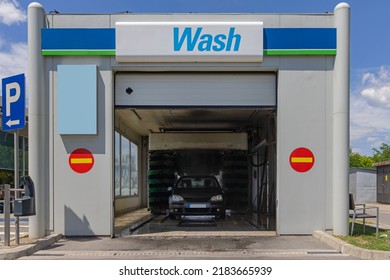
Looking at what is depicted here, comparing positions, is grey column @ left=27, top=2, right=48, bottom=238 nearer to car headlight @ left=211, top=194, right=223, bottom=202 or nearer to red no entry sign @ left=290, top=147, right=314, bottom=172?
car headlight @ left=211, top=194, right=223, bottom=202

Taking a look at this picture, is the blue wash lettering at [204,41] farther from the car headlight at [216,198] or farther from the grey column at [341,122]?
the car headlight at [216,198]

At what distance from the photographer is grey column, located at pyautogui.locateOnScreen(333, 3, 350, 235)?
996cm

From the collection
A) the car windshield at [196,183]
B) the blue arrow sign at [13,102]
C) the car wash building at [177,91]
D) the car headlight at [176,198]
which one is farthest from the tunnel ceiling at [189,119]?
the blue arrow sign at [13,102]

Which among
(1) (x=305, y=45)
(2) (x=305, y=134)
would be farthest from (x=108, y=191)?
(1) (x=305, y=45)

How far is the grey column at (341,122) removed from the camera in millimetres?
9961

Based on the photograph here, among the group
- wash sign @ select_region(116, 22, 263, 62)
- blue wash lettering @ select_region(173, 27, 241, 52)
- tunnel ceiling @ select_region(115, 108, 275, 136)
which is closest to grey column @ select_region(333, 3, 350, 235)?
wash sign @ select_region(116, 22, 263, 62)

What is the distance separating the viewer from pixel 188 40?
10.2 m

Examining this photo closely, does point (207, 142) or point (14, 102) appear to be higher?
point (14, 102)

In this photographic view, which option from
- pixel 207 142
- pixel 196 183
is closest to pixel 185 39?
pixel 196 183

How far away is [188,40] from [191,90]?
1.27 m

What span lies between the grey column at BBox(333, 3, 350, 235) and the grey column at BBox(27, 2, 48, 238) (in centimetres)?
715

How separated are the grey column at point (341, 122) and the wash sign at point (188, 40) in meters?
1.96

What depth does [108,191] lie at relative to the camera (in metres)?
10.2

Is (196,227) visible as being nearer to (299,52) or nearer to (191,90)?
(191,90)
